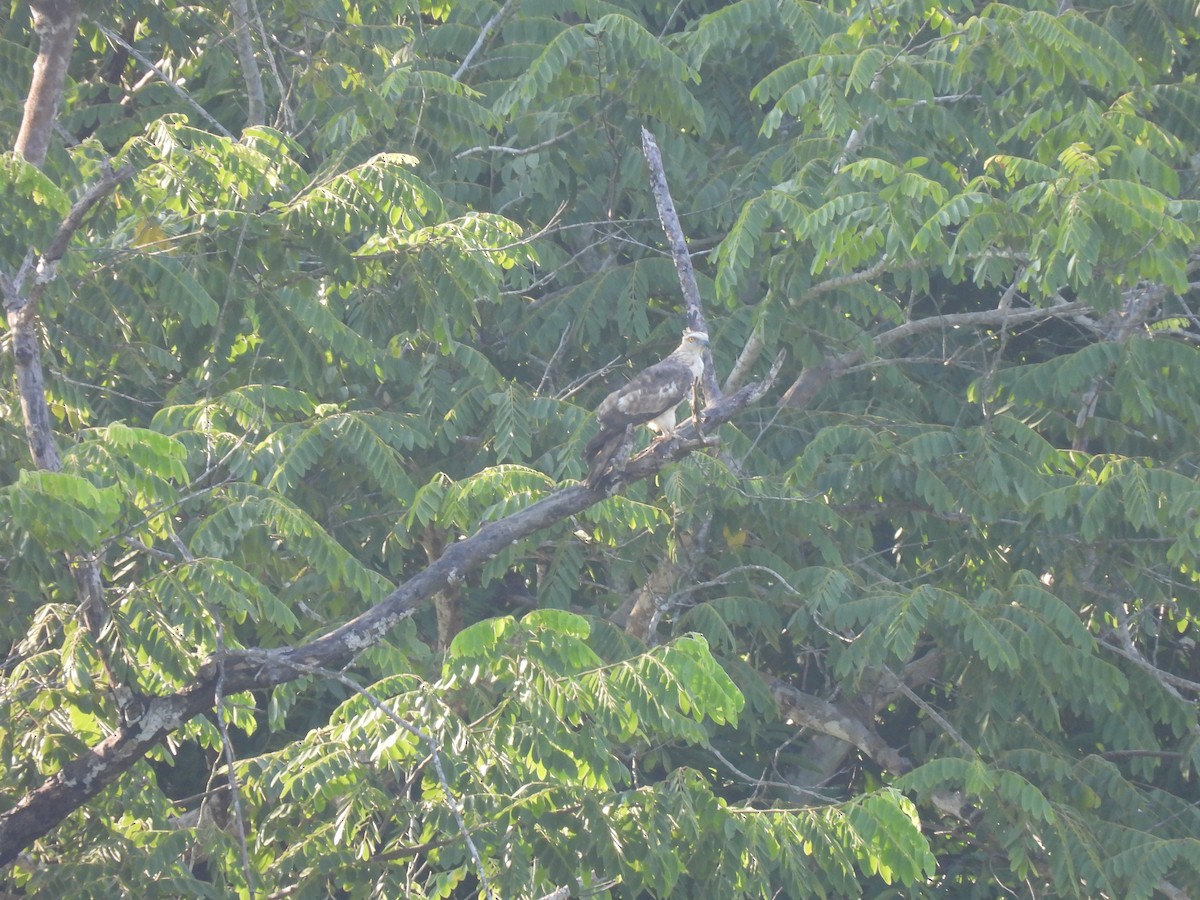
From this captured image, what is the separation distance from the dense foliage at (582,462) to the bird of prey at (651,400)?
1.02ft

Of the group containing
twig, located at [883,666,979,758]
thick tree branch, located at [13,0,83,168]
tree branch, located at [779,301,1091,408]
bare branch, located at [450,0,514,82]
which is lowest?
twig, located at [883,666,979,758]

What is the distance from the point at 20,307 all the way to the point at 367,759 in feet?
6.97

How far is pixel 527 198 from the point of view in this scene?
8523mm

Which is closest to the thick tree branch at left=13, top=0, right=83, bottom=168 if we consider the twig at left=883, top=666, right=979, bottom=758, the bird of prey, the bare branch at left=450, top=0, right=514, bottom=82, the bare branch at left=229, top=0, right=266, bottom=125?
the bare branch at left=229, top=0, right=266, bottom=125

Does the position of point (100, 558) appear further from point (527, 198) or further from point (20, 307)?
point (527, 198)

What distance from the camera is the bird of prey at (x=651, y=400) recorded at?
21.1ft

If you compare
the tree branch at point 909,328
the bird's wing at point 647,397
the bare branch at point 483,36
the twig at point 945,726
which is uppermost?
the bare branch at point 483,36

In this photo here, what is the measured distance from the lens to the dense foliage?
5145 mm

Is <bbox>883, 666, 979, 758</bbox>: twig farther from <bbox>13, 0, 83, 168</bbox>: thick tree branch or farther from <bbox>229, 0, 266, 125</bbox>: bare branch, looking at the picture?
<bbox>13, 0, 83, 168</bbox>: thick tree branch

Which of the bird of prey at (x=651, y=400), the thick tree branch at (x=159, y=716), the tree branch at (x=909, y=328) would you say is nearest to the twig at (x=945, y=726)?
the tree branch at (x=909, y=328)

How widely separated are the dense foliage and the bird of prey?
311 millimetres

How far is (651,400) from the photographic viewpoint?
6855 millimetres

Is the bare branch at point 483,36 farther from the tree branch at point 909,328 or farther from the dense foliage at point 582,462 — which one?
the tree branch at point 909,328

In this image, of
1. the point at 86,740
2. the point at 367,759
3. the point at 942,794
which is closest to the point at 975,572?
the point at 942,794
